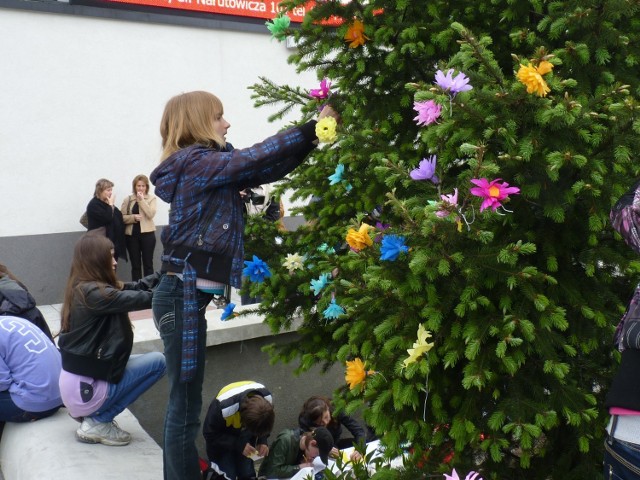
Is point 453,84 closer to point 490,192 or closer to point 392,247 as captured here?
point 490,192

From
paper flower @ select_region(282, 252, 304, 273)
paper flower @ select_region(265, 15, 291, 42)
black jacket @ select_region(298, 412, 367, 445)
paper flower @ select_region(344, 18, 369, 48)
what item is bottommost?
black jacket @ select_region(298, 412, 367, 445)

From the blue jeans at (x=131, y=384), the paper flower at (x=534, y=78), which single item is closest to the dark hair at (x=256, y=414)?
the blue jeans at (x=131, y=384)

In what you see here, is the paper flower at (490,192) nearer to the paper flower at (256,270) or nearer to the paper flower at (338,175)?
the paper flower at (338,175)

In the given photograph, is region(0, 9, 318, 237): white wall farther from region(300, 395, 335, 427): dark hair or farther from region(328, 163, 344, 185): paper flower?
region(328, 163, 344, 185): paper flower

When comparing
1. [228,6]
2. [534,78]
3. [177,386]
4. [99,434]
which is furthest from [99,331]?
[228,6]

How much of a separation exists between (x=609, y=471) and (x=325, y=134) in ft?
4.92

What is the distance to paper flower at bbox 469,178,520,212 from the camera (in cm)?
221

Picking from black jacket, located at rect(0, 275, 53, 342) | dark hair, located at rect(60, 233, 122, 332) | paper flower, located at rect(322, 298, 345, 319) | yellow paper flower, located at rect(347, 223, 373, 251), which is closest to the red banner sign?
black jacket, located at rect(0, 275, 53, 342)

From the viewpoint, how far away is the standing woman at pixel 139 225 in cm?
1041

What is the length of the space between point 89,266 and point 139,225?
19.3 ft

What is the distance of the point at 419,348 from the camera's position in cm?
235

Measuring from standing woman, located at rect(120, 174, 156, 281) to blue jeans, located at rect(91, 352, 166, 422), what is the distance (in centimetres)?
571

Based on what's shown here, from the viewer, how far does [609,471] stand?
6.84 feet

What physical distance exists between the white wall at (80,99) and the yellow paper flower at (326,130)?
670 centimetres
